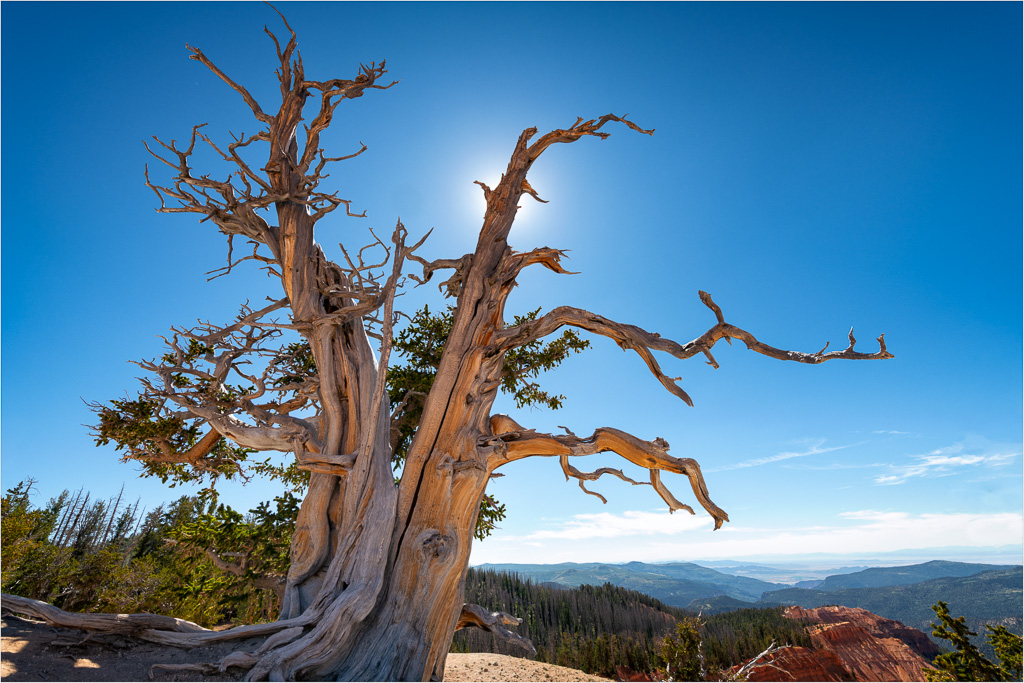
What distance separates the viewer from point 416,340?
401 inches

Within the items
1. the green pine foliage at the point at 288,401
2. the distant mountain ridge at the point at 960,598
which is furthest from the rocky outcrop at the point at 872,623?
the green pine foliage at the point at 288,401

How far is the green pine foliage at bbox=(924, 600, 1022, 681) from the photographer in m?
10.6

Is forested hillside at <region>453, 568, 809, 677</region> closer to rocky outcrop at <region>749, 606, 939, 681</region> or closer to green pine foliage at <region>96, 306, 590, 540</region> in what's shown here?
rocky outcrop at <region>749, 606, 939, 681</region>

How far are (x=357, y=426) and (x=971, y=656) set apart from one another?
1454 cm

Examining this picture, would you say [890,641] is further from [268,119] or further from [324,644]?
[268,119]

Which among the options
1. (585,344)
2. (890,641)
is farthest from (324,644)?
(890,641)

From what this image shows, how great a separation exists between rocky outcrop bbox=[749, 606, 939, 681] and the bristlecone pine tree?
16.5 meters

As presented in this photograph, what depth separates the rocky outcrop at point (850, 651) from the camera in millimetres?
18859

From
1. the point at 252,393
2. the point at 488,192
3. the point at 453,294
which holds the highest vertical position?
the point at 488,192

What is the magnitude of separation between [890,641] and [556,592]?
19193mm

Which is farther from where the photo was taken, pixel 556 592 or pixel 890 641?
pixel 556 592

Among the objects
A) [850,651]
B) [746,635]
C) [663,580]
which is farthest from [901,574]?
[746,635]

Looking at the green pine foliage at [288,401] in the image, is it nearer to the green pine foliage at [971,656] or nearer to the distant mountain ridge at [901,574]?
the green pine foliage at [971,656]

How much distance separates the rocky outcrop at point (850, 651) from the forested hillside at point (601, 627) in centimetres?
148
